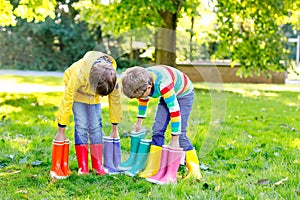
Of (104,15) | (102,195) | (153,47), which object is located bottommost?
(102,195)

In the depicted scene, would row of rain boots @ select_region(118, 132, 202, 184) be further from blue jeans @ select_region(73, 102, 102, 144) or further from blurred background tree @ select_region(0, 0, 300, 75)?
blurred background tree @ select_region(0, 0, 300, 75)

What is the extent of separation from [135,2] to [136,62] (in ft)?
13.6

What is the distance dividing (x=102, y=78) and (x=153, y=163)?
79cm

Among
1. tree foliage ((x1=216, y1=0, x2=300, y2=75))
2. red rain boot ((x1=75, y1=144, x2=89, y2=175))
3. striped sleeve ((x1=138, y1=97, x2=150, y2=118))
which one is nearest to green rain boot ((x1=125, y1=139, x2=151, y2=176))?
striped sleeve ((x1=138, y1=97, x2=150, y2=118))

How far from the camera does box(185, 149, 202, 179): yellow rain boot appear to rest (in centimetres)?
314

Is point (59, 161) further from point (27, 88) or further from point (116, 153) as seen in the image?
point (27, 88)

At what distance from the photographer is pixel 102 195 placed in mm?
2748

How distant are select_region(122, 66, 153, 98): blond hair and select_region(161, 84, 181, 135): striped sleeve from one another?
0.44ft

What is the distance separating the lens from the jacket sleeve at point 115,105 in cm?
319

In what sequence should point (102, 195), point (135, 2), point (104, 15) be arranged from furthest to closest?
1. point (104, 15)
2. point (135, 2)
3. point (102, 195)

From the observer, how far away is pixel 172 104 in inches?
116

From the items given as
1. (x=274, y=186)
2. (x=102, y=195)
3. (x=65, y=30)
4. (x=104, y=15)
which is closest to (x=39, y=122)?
(x=102, y=195)

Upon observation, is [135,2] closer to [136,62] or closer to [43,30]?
[136,62]

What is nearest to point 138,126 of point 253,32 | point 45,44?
point 253,32
